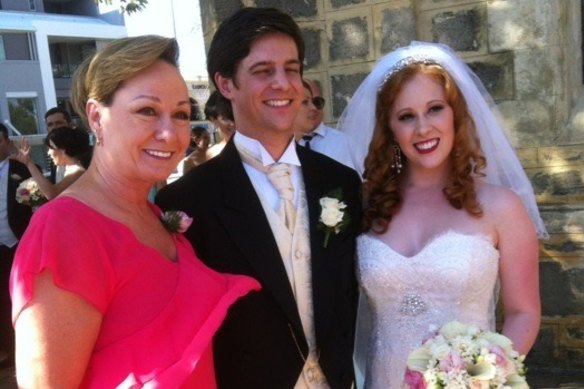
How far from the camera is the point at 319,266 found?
2.12 metres

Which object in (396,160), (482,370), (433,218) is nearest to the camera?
(482,370)

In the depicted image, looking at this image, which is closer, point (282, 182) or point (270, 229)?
point (270, 229)

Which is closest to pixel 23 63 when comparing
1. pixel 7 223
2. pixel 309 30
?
pixel 7 223

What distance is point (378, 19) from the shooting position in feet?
13.5

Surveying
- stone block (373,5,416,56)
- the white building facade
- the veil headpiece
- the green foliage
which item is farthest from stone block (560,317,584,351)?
the white building facade

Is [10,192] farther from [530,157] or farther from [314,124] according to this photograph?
[530,157]

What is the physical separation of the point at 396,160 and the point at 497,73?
170cm

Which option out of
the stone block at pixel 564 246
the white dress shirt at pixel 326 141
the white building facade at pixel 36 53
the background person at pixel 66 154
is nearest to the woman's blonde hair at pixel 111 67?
the white dress shirt at pixel 326 141

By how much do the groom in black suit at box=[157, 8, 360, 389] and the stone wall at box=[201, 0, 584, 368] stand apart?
1.96 m

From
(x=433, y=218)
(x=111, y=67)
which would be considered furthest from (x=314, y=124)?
(x=111, y=67)

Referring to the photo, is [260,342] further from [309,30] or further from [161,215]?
[309,30]

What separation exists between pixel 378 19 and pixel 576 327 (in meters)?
2.49

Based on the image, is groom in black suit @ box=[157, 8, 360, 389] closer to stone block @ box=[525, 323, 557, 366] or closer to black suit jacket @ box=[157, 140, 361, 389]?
black suit jacket @ box=[157, 140, 361, 389]

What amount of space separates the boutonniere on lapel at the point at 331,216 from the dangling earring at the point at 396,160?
468 millimetres
